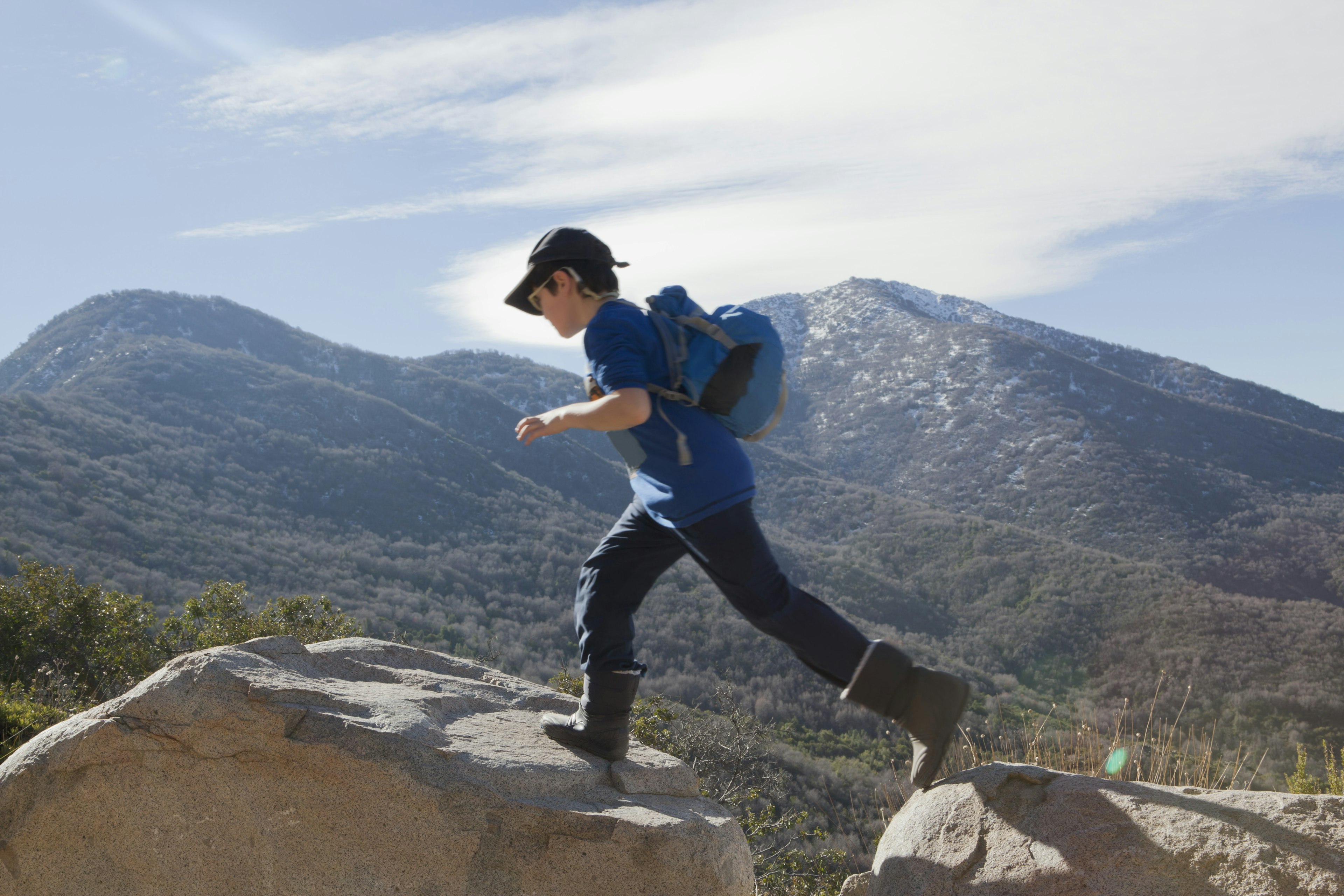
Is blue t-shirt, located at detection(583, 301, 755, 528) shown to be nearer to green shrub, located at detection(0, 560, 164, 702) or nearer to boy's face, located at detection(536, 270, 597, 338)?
boy's face, located at detection(536, 270, 597, 338)

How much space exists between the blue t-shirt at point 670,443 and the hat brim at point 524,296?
0.94 feet

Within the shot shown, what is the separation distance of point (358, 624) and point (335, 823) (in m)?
6.87

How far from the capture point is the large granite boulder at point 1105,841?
78.4 inches

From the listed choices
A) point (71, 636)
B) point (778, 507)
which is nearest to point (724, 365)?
point (71, 636)

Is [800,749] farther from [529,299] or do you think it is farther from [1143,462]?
[1143,462]

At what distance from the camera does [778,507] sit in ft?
206

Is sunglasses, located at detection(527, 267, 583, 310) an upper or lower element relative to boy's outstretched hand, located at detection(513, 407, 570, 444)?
upper

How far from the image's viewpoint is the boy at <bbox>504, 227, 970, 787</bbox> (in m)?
2.26

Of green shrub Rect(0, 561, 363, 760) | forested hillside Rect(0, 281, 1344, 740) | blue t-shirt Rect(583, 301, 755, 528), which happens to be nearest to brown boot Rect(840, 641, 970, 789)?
blue t-shirt Rect(583, 301, 755, 528)

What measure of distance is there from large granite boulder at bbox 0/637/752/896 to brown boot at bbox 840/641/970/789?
0.62 metres

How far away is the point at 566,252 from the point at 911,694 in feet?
5.27

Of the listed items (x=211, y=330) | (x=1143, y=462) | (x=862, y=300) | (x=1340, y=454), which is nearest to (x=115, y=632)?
(x=1143, y=462)

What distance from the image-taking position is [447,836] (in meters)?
2.31

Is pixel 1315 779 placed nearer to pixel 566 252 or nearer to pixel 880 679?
pixel 880 679
